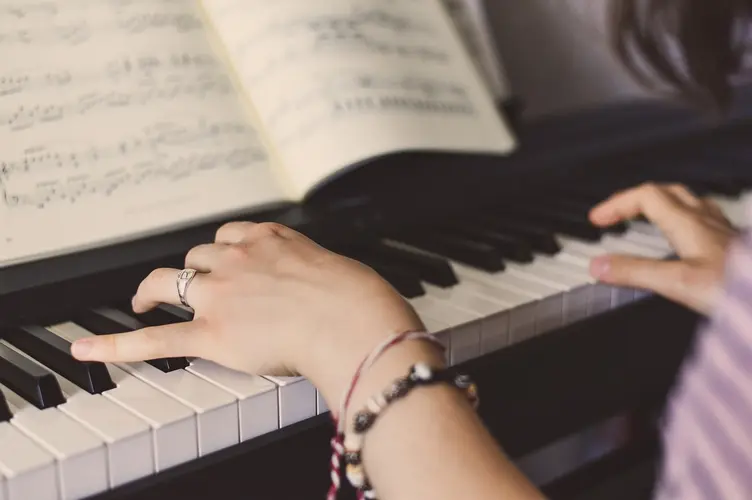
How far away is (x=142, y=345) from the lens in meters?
0.72

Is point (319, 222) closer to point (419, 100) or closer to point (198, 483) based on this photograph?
point (419, 100)

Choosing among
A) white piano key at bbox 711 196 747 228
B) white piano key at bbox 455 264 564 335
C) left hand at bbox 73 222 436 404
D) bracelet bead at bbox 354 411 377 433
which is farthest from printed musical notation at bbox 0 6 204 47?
white piano key at bbox 711 196 747 228

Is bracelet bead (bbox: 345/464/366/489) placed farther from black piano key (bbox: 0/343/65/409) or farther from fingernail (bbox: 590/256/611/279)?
fingernail (bbox: 590/256/611/279)

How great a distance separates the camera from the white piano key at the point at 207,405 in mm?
691

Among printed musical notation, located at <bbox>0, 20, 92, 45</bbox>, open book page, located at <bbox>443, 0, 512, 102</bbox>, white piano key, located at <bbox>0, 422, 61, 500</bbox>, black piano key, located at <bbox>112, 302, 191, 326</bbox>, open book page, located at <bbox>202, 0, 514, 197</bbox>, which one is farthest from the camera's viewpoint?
open book page, located at <bbox>443, 0, 512, 102</bbox>

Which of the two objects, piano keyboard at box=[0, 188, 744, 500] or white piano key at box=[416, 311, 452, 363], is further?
white piano key at box=[416, 311, 452, 363]

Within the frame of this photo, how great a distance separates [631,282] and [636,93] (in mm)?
865

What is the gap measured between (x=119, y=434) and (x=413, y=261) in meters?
0.43

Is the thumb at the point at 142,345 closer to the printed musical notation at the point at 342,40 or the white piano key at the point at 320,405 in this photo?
the white piano key at the point at 320,405

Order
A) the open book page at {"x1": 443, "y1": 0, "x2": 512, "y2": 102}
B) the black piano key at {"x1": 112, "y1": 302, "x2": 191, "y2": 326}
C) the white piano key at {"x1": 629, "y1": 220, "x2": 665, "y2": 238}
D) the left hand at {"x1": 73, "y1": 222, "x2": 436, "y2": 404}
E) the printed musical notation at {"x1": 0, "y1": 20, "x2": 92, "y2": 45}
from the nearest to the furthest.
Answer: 1. the left hand at {"x1": 73, "y1": 222, "x2": 436, "y2": 404}
2. the black piano key at {"x1": 112, "y1": 302, "x2": 191, "y2": 326}
3. the printed musical notation at {"x1": 0, "y1": 20, "x2": 92, "y2": 45}
4. the white piano key at {"x1": 629, "y1": 220, "x2": 665, "y2": 238}
5. the open book page at {"x1": 443, "y1": 0, "x2": 512, "y2": 102}

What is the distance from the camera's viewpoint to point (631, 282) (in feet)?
3.26

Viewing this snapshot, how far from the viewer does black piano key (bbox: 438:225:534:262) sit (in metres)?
1.04

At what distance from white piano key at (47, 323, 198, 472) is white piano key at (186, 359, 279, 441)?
0.04 m

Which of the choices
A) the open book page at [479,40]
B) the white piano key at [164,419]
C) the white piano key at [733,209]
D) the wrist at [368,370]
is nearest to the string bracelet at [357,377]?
the wrist at [368,370]
